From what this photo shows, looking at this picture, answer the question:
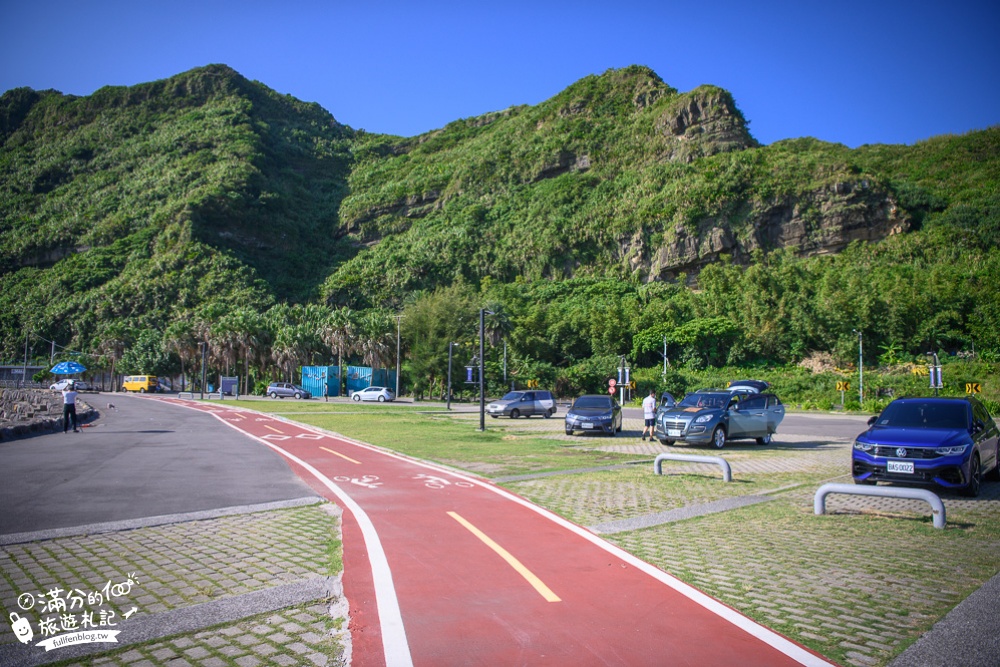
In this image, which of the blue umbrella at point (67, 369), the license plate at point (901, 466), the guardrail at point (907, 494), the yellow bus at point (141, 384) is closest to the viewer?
the guardrail at point (907, 494)

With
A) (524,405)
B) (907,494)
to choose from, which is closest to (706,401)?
(907,494)

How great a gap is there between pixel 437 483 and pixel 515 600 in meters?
6.11

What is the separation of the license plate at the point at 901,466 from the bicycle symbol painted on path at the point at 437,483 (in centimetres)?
678

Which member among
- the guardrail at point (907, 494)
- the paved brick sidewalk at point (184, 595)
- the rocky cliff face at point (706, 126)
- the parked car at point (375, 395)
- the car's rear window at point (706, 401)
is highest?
the rocky cliff face at point (706, 126)

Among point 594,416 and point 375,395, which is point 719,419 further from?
point 375,395

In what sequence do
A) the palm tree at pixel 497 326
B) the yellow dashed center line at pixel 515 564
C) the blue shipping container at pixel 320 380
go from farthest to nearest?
the palm tree at pixel 497 326 < the blue shipping container at pixel 320 380 < the yellow dashed center line at pixel 515 564

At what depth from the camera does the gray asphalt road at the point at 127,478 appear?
8.10 metres

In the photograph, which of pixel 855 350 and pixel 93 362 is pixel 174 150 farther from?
pixel 855 350

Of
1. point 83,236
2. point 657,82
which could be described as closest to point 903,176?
point 657,82

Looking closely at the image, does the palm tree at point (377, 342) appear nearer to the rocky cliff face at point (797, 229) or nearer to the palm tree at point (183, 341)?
the palm tree at point (183, 341)

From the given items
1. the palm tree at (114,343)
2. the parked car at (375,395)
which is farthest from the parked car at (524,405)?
the palm tree at (114,343)

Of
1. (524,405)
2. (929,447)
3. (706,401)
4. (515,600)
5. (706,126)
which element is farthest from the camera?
(706,126)

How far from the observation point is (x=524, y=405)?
34.7 meters

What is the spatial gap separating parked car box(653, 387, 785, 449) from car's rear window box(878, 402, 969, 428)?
6376 mm
